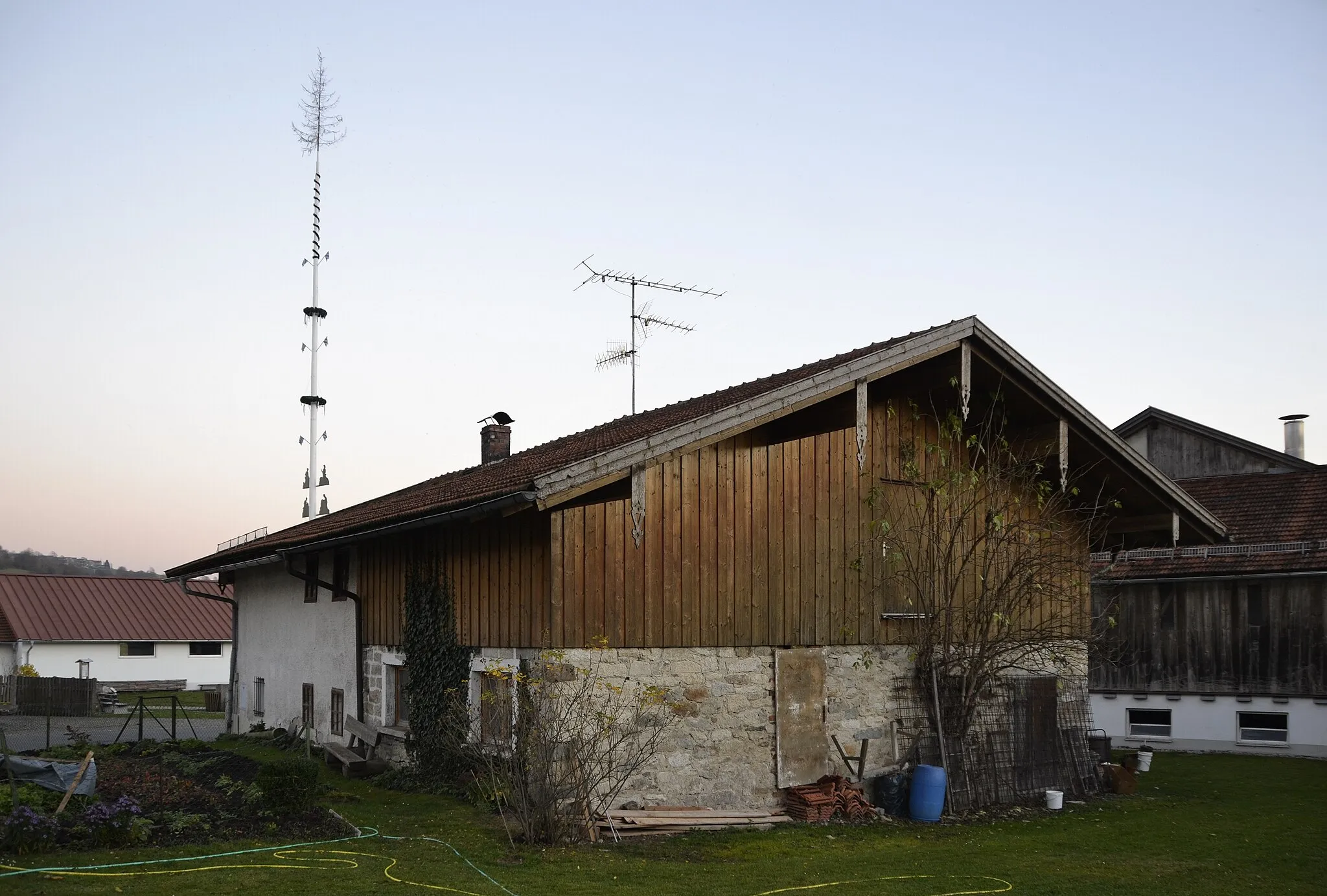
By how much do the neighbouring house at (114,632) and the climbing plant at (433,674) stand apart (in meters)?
26.5

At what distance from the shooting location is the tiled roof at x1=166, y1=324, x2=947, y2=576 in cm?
1347

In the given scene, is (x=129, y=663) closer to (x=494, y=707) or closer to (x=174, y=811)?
(x=174, y=811)

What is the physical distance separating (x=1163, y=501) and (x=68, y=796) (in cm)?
1499

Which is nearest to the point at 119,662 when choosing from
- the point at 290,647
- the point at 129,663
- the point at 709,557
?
the point at 129,663

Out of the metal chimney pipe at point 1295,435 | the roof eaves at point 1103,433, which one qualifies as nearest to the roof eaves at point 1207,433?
the metal chimney pipe at point 1295,435

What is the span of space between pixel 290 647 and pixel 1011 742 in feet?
41.4

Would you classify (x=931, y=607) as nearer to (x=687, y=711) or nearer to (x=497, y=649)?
(x=687, y=711)

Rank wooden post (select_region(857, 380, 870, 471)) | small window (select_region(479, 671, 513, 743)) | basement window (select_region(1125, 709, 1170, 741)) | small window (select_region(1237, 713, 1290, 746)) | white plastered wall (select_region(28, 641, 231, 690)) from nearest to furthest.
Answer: small window (select_region(479, 671, 513, 743)) < wooden post (select_region(857, 380, 870, 471)) < small window (select_region(1237, 713, 1290, 746)) < basement window (select_region(1125, 709, 1170, 741)) < white plastered wall (select_region(28, 641, 231, 690))

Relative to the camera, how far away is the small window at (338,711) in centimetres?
1806

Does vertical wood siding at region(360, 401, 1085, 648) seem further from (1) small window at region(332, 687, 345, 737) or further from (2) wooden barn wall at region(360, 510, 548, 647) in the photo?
(1) small window at region(332, 687, 345, 737)

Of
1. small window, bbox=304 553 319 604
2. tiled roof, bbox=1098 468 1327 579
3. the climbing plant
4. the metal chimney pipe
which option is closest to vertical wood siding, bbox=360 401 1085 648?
the climbing plant

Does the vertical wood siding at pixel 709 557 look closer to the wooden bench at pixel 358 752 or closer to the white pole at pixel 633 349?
the wooden bench at pixel 358 752

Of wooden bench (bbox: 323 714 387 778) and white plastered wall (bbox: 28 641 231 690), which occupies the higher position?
wooden bench (bbox: 323 714 387 778)

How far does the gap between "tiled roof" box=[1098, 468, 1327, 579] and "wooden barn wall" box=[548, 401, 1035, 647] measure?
325 inches
